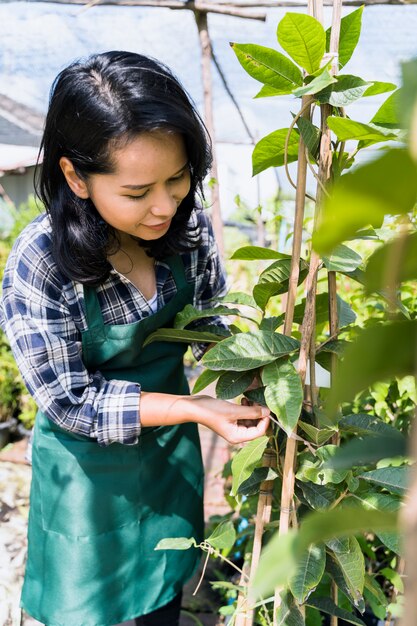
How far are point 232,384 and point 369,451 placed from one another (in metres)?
0.82

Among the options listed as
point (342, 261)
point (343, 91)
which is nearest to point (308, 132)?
point (343, 91)

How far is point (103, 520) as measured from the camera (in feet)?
5.28

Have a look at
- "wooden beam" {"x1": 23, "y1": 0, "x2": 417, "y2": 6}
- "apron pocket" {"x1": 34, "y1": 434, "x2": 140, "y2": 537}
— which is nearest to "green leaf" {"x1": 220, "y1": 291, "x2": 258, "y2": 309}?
"apron pocket" {"x1": 34, "y1": 434, "x2": 140, "y2": 537}

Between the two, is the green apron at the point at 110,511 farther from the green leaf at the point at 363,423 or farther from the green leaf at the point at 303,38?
the green leaf at the point at 303,38

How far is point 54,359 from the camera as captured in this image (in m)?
1.38

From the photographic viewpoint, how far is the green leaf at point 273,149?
1150 millimetres

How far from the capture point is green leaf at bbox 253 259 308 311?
1.21 metres

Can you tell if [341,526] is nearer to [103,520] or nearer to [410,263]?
[410,263]

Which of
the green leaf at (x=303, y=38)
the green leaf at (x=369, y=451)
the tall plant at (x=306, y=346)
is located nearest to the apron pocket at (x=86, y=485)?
the tall plant at (x=306, y=346)

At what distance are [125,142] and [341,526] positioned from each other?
0.98m

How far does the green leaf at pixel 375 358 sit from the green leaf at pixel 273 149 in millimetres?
782

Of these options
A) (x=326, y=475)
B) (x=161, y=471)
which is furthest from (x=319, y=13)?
(x=161, y=471)

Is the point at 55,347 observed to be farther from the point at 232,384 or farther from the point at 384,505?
the point at 384,505

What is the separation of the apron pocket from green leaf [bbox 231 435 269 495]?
0.48 m
